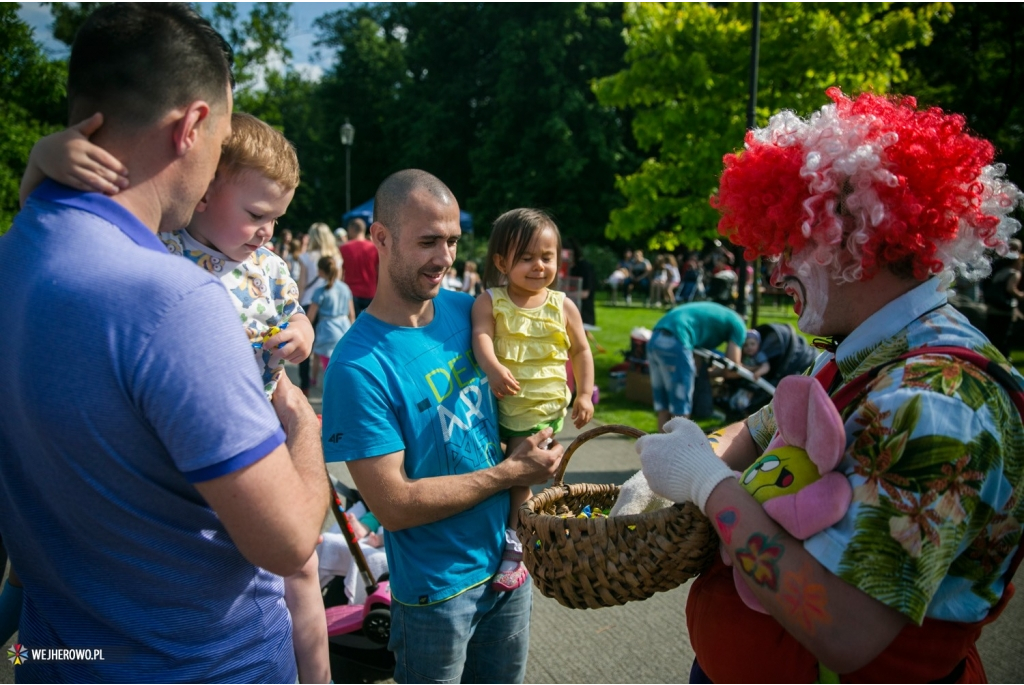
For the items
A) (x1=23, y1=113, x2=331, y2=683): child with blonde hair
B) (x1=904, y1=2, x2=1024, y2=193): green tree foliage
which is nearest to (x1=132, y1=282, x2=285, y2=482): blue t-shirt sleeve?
(x1=23, y1=113, x2=331, y2=683): child with blonde hair

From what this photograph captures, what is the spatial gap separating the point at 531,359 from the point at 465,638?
1.14 meters

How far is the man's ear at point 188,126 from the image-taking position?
1.41 metres

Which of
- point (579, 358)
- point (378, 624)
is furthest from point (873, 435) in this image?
point (378, 624)

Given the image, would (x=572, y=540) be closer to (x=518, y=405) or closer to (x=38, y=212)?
(x=518, y=405)

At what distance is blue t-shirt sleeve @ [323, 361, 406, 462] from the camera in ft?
7.45

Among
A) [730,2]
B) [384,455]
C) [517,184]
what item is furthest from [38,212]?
[517,184]

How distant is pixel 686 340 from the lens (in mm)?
8055

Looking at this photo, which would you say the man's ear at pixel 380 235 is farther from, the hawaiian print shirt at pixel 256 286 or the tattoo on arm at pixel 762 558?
the tattoo on arm at pixel 762 558

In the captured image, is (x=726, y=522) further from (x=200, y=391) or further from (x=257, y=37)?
(x=257, y=37)

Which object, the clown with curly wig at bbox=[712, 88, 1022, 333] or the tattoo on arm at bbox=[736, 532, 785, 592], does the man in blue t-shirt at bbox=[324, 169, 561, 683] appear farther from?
the clown with curly wig at bbox=[712, 88, 1022, 333]

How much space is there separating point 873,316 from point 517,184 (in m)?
30.6

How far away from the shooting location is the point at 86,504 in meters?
1.33

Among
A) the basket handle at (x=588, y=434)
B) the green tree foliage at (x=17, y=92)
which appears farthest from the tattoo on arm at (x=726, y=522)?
the green tree foliage at (x=17, y=92)

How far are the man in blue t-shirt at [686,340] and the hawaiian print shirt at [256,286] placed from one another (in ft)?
20.0
